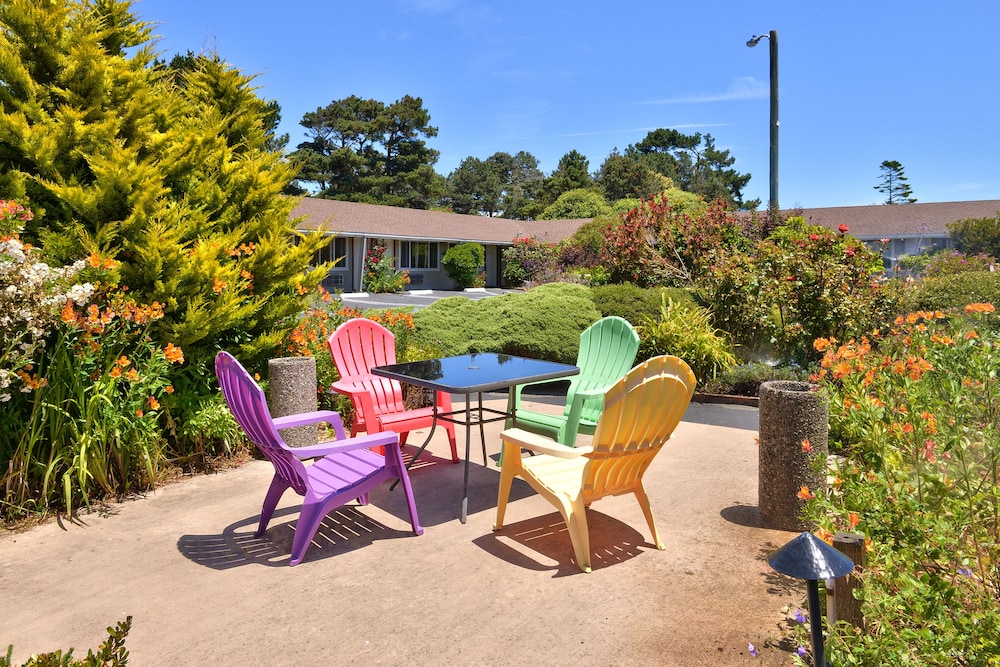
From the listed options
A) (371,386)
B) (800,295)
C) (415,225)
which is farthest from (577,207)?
(371,386)

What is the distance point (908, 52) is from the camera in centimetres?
1639

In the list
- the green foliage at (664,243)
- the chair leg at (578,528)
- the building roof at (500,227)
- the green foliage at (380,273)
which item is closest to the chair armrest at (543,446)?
the chair leg at (578,528)

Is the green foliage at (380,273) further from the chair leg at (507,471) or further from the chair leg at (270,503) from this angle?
the chair leg at (507,471)

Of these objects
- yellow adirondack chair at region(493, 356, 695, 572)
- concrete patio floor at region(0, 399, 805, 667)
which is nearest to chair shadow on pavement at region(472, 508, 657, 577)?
concrete patio floor at region(0, 399, 805, 667)

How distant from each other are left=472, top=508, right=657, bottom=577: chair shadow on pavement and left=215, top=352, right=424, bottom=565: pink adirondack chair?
1.81 ft

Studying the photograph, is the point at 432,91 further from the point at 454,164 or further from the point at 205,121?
the point at 205,121

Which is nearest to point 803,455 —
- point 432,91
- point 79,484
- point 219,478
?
point 219,478

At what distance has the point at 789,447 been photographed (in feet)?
13.0

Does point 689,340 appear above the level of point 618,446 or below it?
above

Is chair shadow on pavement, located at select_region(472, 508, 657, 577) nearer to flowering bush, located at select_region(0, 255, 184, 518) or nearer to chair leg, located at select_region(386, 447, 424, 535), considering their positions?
chair leg, located at select_region(386, 447, 424, 535)

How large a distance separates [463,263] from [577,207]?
13816mm

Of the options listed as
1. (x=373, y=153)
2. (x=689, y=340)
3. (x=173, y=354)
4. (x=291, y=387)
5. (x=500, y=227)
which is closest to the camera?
(x=173, y=354)

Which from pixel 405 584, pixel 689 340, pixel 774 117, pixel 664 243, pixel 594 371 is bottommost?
pixel 405 584

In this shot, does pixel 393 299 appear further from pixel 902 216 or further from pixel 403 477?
pixel 902 216
